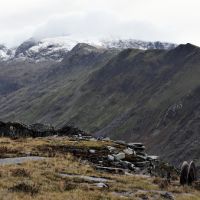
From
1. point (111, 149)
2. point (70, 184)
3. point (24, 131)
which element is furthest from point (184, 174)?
point (24, 131)

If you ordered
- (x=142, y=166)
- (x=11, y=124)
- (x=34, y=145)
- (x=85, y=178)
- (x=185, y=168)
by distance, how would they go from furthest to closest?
(x=11, y=124), (x=34, y=145), (x=142, y=166), (x=185, y=168), (x=85, y=178)

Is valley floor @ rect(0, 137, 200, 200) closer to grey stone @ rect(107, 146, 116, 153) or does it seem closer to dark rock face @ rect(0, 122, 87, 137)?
grey stone @ rect(107, 146, 116, 153)

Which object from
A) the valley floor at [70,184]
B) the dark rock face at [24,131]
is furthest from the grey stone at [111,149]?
the dark rock face at [24,131]

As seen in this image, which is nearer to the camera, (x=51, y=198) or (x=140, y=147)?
(x=51, y=198)

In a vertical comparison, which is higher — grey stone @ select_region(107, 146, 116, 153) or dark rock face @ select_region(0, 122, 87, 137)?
dark rock face @ select_region(0, 122, 87, 137)

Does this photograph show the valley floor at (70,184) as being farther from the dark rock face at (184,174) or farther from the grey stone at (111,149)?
the grey stone at (111,149)

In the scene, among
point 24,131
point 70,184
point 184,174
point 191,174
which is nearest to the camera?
point 70,184

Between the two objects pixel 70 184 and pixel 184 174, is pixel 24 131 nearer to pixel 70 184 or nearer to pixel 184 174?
pixel 184 174

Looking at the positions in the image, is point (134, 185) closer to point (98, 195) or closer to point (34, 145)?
point (98, 195)

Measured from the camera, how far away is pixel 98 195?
79.0 ft

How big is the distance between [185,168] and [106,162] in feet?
36.7

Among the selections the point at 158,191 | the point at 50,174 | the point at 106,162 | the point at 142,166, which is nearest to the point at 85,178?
the point at 50,174

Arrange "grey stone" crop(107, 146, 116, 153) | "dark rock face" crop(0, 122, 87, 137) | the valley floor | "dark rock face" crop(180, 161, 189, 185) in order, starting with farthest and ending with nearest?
"dark rock face" crop(0, 122, 87, 137)
"grey stone" crop(107, 146, 116, 153)
"dark rock face" crop(180, 161, 189, 185)
the valley floor

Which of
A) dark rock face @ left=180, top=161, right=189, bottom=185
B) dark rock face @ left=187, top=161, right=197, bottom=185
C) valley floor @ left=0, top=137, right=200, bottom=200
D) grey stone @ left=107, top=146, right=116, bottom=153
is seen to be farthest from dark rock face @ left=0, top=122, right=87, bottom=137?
dark rock face @ left=187, top=161, right=197, bottom=185
